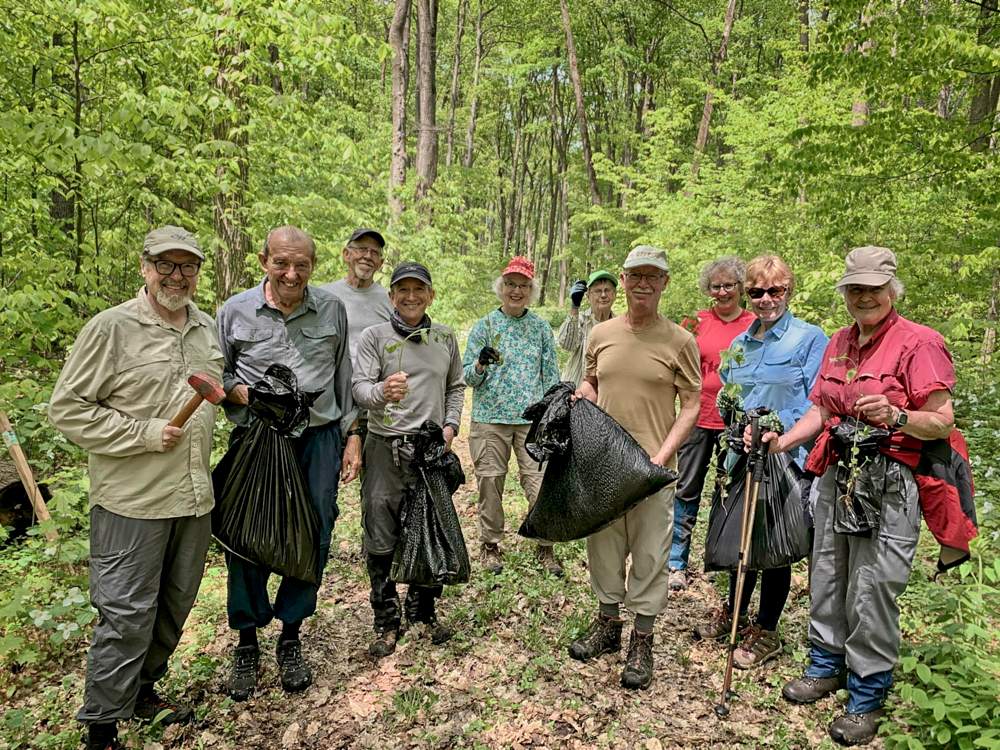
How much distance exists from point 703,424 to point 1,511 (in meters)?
5.54

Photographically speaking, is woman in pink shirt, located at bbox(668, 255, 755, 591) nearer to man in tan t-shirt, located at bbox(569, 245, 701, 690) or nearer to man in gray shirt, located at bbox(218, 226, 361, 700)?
man in tan t-shirt, located at bbox(569, 245, 701, 690)

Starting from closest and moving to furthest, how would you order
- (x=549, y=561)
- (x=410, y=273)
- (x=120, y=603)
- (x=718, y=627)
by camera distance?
(x=120, y=603) < (x=410, y=273) < (x=718, y=627) < (x=549, y=561)

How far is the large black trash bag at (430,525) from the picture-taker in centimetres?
325

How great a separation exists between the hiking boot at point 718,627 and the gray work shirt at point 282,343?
2.67 m

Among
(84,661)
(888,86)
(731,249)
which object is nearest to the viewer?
(84,661)

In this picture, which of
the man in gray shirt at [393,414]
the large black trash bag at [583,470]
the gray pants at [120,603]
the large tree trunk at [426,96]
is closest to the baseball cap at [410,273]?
the man in gray shirt at [393,414]

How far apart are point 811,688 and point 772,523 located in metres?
0.85

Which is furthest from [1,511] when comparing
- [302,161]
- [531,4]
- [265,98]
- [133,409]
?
[531,4]

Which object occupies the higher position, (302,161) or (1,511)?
(302,161)

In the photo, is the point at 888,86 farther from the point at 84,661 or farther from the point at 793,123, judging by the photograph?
the point at 84,661

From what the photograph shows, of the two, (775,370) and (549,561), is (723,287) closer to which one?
(775,370)

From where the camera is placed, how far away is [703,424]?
4.10 meters

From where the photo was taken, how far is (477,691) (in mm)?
3072

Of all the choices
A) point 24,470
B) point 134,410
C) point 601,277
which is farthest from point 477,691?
point 24,470
